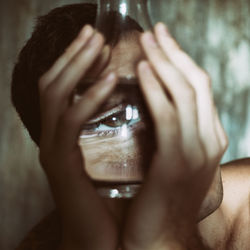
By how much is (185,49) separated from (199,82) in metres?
1.17

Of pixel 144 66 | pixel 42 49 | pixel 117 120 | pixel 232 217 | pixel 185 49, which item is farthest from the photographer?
pixel 185 49

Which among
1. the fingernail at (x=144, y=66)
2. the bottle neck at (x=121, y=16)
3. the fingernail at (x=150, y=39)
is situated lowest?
the fingernail at (x=144, y=66)

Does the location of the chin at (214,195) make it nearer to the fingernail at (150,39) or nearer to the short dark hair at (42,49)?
the fingernail at (150,39)

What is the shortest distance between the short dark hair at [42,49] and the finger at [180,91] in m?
0.45

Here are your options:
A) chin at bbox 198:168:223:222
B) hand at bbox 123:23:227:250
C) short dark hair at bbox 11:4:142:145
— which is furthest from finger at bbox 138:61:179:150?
short dark hair at bbox 11:4:142:145

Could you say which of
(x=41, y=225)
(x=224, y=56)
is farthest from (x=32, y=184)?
(x=224, y=56)

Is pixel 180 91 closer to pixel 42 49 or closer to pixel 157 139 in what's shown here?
pixel 157 139

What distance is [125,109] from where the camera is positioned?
402 millimetres

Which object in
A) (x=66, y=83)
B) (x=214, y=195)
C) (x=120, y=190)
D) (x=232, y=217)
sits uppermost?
(x=66, y=83)

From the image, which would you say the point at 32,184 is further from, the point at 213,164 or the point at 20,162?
the point at 213,164

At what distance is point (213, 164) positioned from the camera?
1.42 feet

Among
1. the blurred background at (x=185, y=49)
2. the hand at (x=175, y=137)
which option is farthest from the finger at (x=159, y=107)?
the blurred background at (x=185, y=49)

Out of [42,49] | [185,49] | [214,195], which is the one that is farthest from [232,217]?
[185,49]

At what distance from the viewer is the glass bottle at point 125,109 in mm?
406
